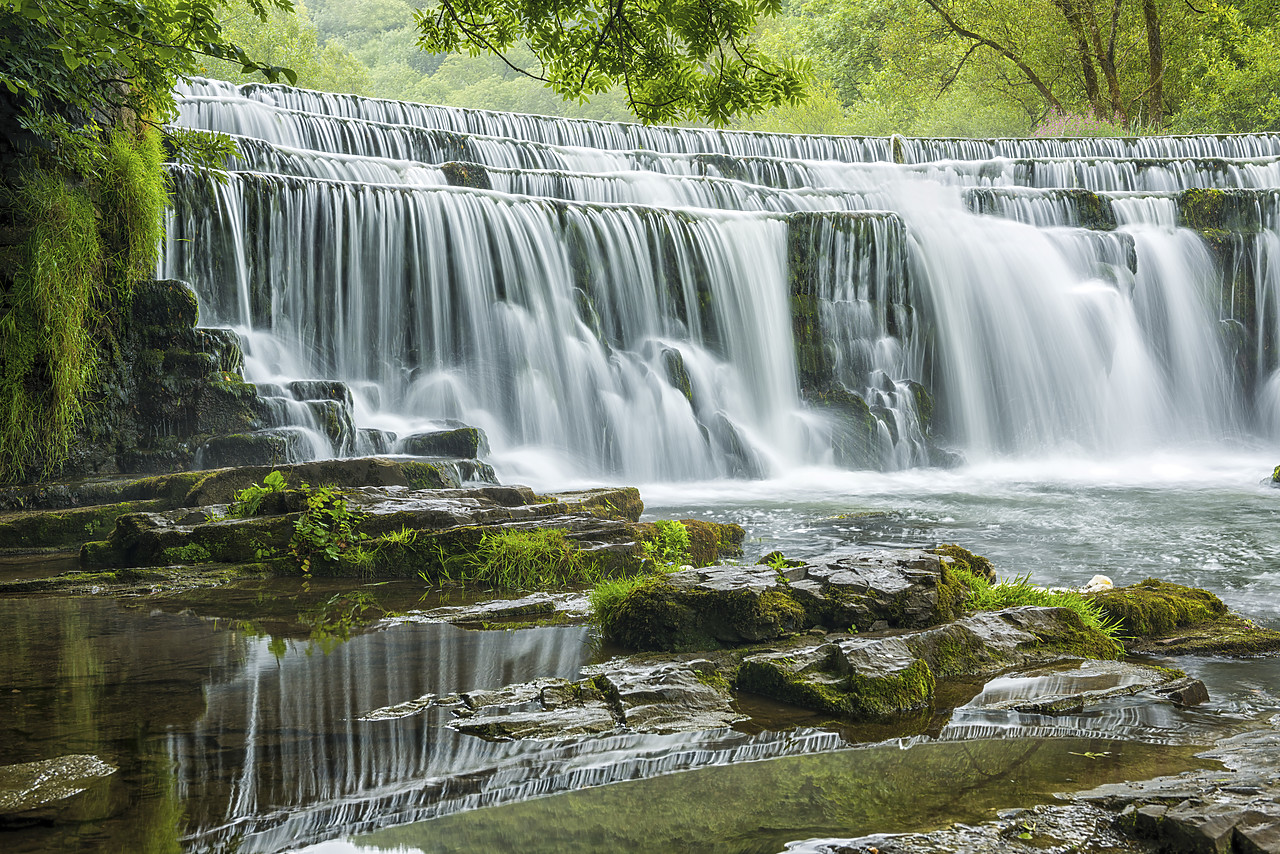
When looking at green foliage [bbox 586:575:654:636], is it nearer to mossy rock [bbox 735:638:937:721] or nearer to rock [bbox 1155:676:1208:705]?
mossy rock [bbox 735:638:937:721]

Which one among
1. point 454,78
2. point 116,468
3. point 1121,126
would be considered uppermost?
point 454,78

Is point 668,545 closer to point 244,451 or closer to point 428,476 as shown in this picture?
point 428,476

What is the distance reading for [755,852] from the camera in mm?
2377

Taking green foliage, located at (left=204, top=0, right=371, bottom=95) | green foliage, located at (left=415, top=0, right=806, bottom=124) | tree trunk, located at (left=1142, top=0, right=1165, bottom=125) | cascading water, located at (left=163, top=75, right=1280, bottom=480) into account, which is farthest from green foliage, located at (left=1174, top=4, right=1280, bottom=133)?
green foliage, located at (left=204, top=0, right=371, bottom=95)

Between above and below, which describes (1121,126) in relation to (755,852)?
above

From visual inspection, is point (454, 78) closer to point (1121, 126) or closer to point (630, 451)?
point (1121, 126)

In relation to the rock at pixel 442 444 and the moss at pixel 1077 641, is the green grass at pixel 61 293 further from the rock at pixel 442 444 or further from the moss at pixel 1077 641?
the moss at pixel 1077 641

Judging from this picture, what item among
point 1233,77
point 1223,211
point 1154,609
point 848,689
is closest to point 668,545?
point 1154,609

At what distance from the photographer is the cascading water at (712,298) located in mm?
12812

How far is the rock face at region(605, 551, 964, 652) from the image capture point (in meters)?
4.18

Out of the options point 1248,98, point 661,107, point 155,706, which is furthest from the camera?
point 1248,98

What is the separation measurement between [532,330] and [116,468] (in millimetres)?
6118

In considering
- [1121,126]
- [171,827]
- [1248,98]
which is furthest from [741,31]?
[1248,98]

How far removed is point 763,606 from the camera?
4195mm
